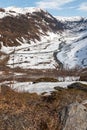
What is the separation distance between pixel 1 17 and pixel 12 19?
657cm

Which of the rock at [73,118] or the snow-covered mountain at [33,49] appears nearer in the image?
the rock at [73,118]

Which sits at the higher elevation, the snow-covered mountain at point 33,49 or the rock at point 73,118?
the rock at point 73,118

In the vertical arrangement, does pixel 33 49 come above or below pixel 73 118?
below

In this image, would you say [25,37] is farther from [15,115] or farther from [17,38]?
[15,115]

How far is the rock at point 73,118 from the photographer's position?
29.0ft

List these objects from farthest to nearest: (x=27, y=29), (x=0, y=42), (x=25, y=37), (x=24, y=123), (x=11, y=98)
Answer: (x=27, y=29)
(x=25, y=37)
(x=0, y=42)
(x=11, y=98)
(x=24, y=123)

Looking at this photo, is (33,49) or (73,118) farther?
(33,49)

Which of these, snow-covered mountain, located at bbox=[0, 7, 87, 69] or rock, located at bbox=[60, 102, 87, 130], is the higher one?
rock, located at bbox=[60, 102, 87, 130]

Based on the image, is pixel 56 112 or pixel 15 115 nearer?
pixel 15 115

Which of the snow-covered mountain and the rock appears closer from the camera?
the rock

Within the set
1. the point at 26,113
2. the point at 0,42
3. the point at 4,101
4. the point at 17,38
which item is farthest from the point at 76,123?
the point at 17,38

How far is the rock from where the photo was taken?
884 cm

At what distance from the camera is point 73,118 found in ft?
29.3

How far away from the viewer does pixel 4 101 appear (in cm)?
1004
